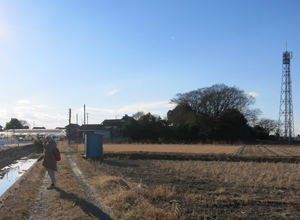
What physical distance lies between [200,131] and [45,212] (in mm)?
61096

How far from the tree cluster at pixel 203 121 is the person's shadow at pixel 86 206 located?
57.8 metres

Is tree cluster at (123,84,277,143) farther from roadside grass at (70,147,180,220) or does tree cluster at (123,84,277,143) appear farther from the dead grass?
roadside grass at (70,147,180,220)

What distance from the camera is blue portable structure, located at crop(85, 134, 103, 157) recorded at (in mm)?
23312

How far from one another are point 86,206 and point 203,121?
6080cm

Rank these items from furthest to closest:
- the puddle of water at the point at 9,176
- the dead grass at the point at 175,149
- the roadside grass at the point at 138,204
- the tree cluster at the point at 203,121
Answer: the tree cluster at the point at 203,121 < the dead grass at the point at 175,149 < the puddle of water at the point at 9,176 < the roadside grass at the point at 138,204

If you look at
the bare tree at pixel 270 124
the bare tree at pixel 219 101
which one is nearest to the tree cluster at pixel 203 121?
the bare tree at pixel 219 101

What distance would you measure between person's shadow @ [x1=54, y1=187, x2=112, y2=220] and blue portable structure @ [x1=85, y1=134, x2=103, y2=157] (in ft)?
47.1

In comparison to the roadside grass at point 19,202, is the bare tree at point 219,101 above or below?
above

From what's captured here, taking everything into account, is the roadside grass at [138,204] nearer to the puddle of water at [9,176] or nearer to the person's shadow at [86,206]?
the person's shadow at [86,206]

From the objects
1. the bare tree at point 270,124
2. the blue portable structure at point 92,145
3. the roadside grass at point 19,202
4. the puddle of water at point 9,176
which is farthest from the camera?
the bare tree at point 270,124

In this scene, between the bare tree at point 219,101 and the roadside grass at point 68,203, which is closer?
the roadside grass at point 68,203

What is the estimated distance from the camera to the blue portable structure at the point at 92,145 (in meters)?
23.3

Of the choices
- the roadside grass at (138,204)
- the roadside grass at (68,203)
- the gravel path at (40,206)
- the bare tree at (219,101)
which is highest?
the bare tree at (219,101)

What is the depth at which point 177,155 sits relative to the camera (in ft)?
88.5
